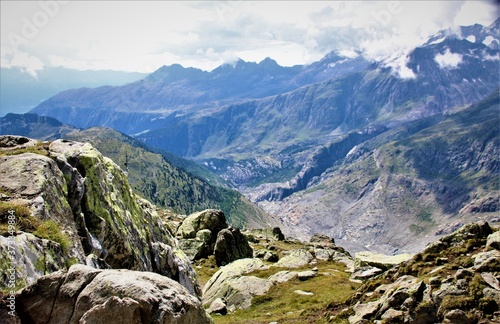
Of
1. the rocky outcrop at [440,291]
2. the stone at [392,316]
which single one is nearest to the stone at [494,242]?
the rocky outcrop at [440,291]

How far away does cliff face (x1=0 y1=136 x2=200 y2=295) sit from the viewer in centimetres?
2236

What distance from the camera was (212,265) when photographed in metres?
101

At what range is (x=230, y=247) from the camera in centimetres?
10725

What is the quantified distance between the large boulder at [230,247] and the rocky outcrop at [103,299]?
283 ft

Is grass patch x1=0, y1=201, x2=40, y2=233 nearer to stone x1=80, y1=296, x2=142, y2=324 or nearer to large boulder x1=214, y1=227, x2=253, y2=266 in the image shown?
stone x1=80, y1=296, x2=142, y2=324

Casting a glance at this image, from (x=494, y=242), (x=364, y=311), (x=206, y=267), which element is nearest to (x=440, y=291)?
(x=364, y=311)

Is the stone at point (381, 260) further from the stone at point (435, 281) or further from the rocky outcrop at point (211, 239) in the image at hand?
the rocky outcrop at point (211, 239)

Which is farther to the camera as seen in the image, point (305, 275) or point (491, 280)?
point (305, 275)

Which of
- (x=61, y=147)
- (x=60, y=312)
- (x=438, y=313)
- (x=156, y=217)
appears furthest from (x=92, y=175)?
(x=438, y=313)

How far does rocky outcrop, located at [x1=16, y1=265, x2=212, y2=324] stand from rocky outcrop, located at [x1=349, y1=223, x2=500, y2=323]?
63.9 ft

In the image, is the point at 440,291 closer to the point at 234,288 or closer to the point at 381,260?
the point at 234,288

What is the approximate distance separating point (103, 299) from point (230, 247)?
9160 cm

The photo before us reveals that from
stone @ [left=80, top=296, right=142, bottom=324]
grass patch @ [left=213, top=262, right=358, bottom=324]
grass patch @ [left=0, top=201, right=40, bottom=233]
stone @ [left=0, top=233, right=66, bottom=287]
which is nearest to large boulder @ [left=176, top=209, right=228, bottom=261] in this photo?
grass patch @ [left=213, top=262, right=358, bottom=324]

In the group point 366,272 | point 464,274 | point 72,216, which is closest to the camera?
point 72,216
